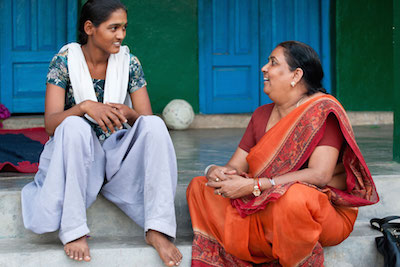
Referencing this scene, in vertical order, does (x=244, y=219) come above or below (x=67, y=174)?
below

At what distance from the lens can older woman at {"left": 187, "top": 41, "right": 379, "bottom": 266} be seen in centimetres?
240

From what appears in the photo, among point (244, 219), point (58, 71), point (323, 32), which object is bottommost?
point (244, 219)

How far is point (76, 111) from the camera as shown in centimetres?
267

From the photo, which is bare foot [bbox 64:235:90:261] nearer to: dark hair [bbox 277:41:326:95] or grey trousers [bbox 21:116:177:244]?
grey trousers [bbox 21:116:177:244]

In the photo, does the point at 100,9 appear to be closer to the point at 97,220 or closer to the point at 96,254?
the point at 97,220

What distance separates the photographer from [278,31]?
7.11 meters

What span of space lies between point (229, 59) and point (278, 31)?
0.78m

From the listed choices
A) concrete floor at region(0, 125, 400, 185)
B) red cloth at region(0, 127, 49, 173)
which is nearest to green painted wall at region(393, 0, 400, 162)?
concrete floor at region(0, 125, 400, 185)

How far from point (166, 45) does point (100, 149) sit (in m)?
4.48

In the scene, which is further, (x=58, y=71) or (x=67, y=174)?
(x=58, y=71)

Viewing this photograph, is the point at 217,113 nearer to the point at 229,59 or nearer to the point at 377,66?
the point at 229,59

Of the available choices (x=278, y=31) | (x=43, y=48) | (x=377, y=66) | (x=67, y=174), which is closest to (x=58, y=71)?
(x=67, y=174)

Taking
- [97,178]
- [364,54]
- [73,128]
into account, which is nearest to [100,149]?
[97,178]

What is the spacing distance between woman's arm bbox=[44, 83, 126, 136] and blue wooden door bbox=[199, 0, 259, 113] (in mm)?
4311
